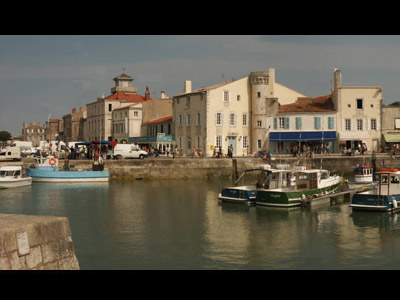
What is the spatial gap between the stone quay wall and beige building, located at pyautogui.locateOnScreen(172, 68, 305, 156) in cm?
4689

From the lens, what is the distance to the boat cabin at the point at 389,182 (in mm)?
27453

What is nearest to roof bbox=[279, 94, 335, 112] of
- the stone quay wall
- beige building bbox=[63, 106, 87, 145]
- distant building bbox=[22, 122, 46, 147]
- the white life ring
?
the white life ring

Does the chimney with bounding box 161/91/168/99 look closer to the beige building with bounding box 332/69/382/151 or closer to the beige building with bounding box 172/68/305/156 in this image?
the beige building with bounding box 172/68/305/156

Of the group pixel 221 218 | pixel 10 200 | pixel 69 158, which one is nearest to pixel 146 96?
pixel 69 158

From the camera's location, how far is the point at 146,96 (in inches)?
3083

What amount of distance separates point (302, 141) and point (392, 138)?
33.5 feet

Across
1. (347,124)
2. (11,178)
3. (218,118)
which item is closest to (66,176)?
(11,178)

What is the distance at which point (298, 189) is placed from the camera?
104 feet

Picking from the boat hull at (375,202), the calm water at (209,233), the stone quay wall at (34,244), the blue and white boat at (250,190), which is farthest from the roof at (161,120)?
Answer: the stone quay wall at (34,244)

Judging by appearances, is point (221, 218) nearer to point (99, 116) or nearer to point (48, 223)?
point (48, 223)

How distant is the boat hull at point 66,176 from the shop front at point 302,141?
820 inches

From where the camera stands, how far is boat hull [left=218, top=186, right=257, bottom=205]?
98.5ft

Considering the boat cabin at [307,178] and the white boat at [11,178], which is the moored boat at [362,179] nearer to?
the boat cabin at [307,178]
